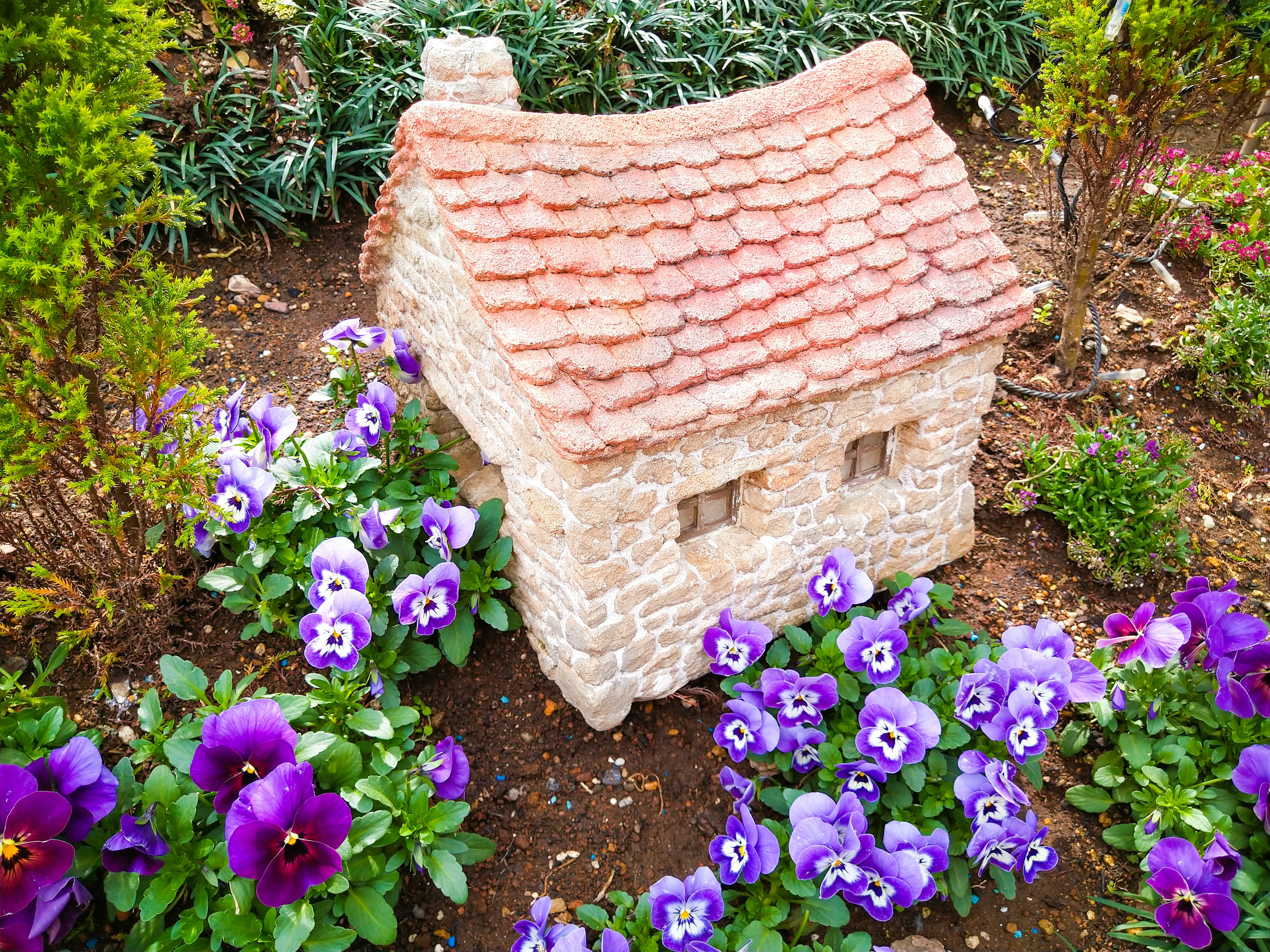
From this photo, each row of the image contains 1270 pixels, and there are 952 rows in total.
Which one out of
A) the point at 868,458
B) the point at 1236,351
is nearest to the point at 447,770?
the point at 868,458

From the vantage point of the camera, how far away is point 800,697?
12.6 feet

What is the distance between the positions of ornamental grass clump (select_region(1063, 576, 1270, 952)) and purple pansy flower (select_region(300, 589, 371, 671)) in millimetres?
3009

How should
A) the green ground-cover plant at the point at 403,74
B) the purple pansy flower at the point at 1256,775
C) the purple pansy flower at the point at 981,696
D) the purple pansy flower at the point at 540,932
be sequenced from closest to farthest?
→ 1. the purple pansy flower at the point at 540,932
2. the purple pansy flower at the point at 1256,775
3. the purple pansy flower at the point at 981,696
4. the green ground-cover plant at the point at 403,74

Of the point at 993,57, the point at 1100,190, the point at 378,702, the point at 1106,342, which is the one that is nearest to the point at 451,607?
the point at 378,702

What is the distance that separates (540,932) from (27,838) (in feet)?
5.32

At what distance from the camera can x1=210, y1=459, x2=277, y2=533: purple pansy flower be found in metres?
3.90

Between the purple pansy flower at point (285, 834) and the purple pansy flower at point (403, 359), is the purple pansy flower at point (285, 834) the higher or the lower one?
the lower one

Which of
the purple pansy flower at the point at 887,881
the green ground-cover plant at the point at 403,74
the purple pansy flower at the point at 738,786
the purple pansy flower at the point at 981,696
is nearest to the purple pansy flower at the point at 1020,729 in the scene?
the purple pansy flower at the point at 981,696

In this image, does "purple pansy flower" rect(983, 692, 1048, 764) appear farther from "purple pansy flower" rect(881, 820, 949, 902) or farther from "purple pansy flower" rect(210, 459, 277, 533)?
"purple pansy flower" rect(210, 459, 277, 533)

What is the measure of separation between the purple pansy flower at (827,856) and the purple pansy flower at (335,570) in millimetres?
1912

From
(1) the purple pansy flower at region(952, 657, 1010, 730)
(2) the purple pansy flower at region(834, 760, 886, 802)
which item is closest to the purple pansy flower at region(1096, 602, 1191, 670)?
(1) the purple pansy flower at region(952, 657, 1010, 730)

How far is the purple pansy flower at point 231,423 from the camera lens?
4.31 metres

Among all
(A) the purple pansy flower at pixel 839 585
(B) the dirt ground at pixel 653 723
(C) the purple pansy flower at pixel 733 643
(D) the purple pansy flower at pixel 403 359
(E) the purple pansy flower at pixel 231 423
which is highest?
(D) the purple pansy flower at pixel 403 359

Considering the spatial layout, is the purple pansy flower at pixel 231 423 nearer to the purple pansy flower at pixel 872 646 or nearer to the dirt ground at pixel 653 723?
the dirt ground at pixel 653 723
